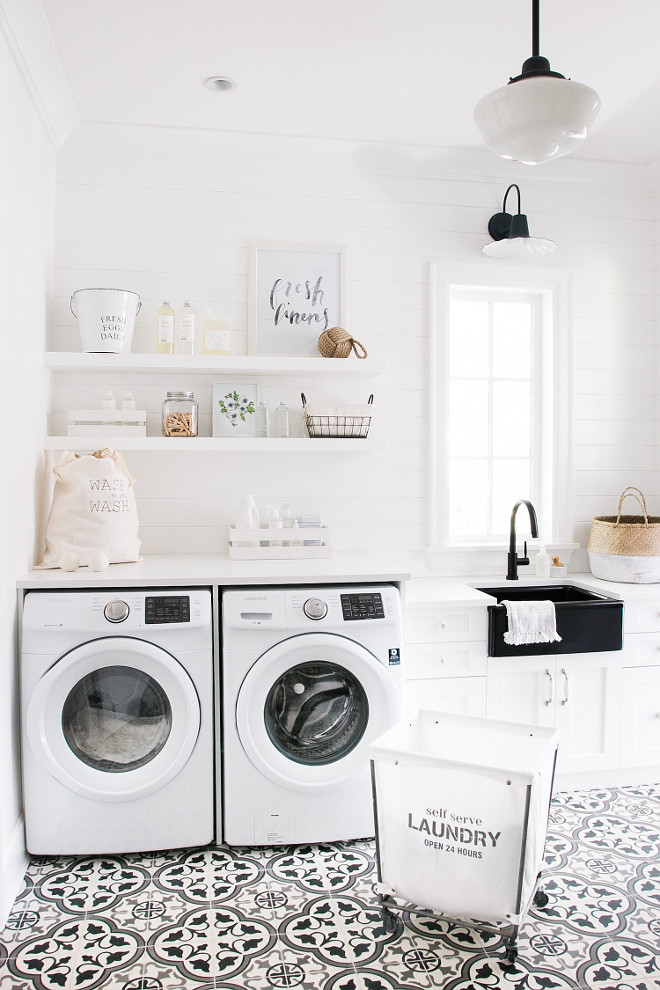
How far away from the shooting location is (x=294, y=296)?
10.6ft

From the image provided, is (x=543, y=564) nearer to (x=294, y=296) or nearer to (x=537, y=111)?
(x=294, y=296)

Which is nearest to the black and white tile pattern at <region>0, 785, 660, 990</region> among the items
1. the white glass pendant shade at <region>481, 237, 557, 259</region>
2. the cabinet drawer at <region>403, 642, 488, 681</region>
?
the cabinet drawer at <region>403, 642, 488, 681</region>

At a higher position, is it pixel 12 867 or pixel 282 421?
pixel 282 421

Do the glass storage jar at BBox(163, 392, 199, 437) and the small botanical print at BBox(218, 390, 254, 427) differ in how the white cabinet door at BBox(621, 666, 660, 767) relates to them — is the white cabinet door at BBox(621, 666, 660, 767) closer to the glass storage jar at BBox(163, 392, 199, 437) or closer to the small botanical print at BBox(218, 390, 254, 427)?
the small botanical print at BBox(218, 390, 254, 427)

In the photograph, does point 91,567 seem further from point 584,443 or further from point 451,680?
point 584,443

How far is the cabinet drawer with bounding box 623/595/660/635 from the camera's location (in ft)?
9.82

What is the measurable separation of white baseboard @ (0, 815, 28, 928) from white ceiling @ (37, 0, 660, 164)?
2.60 m

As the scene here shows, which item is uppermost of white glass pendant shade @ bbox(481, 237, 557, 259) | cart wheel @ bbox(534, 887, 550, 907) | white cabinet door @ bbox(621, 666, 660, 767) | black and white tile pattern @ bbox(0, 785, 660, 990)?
white glass pendant shade @ bbox(481, 237, 557, 259)

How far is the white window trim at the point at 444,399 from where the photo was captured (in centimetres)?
336

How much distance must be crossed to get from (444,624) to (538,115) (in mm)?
1766

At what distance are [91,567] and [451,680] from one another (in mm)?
1421

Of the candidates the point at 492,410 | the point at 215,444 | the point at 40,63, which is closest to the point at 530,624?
the point at 492,410

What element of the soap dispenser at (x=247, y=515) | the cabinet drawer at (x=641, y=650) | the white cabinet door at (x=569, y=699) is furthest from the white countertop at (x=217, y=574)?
the cabinet drawer at (x=641, y=650)

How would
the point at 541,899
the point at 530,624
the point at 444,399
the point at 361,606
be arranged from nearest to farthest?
the point at 541,899, the point at 361,606, the point at 530,624, the point at 444,399
